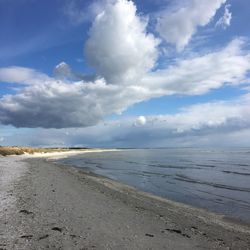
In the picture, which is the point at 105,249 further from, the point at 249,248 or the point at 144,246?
the point at 249,248

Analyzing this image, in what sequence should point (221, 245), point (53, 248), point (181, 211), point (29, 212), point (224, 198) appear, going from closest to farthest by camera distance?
point (53, 248), point (221, 245), point (29, 212), point (181, 211), point (224, 198)

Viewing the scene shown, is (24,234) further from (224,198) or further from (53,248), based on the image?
(224,198)

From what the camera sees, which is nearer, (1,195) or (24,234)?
(24,234)

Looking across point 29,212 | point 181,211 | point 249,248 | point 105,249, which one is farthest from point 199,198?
point 105,249

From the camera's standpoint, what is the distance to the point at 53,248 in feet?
31.7

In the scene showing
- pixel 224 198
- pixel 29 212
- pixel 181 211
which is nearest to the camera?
pixel 29 212

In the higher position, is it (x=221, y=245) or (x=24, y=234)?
(x=24, y=234)

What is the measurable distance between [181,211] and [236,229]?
4090mm

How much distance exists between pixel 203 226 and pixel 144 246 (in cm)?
550

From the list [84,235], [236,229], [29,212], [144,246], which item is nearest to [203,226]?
[236,229]

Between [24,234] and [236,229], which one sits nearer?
[24,234]

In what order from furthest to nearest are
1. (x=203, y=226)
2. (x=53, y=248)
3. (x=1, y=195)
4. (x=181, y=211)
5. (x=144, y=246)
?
(x=181, y=211) → (x=1, y=195) → (x=203, y=226) → (x=144, y=246) → (x=53, y=248)

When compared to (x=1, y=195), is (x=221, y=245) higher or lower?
lower

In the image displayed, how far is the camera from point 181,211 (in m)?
19.0
